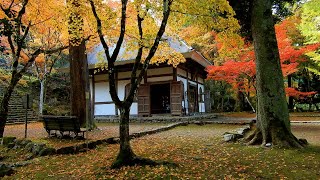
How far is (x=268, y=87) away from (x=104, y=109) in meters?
13.2

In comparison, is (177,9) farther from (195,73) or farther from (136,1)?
(195,73)

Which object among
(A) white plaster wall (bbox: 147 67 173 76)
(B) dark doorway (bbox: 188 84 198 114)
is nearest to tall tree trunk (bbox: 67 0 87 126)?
(A) white plaster wall (bbox: 147 67 173 76)

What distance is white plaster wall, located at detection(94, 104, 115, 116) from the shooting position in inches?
700

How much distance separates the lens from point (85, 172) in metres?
4.79

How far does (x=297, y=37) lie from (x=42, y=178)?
69.3 feet

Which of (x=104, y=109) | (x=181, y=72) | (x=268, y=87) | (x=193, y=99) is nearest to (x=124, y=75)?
(x=104, y=109)

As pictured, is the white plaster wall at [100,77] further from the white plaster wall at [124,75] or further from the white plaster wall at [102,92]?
the white plaster wall at [124,75]

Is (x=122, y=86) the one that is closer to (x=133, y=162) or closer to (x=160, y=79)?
(x=160, y=79)

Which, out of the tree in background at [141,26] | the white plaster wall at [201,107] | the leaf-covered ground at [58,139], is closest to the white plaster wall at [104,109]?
the leaf-covered ground at [58,139]

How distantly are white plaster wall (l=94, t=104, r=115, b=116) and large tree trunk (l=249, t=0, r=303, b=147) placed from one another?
1215 cm

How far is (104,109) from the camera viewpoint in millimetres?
18000

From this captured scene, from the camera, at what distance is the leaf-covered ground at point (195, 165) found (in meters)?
4.36

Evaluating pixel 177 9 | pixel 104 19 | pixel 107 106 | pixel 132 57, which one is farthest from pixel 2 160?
pixel 107 106

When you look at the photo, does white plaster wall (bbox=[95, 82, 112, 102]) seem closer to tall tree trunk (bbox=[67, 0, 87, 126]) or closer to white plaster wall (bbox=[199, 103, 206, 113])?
white plaster wall (bbox=[199, 103, 206, 113])
